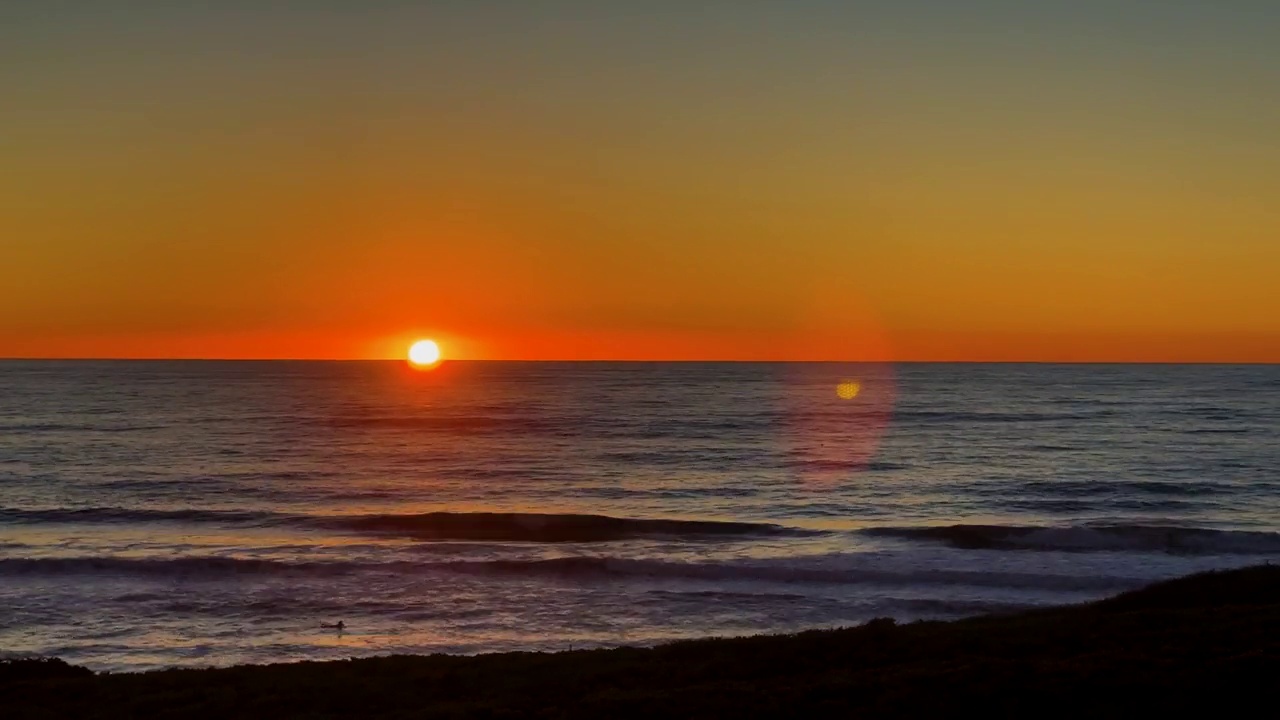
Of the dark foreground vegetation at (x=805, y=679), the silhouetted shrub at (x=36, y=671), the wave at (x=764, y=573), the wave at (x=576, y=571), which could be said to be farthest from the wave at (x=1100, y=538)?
the silhouetted shrub at (x=36, y=671)

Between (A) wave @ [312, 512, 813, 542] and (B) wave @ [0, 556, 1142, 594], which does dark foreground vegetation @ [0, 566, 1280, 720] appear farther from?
(A) wave @ [312, 512, 813, 542]

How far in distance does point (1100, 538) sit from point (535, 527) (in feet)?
64.8

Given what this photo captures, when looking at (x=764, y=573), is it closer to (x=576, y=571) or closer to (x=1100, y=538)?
(x=576, y=571)

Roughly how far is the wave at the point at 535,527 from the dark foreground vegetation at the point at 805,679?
22.2 meters

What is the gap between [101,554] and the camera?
110ft

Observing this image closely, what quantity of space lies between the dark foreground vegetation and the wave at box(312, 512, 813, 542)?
2224 cm

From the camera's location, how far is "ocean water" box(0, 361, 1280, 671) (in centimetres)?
2509

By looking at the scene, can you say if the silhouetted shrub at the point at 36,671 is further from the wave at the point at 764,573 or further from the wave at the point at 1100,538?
the wave at the point at 1100,538

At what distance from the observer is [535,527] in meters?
41.0

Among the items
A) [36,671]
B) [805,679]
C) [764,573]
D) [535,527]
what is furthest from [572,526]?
[805,679]

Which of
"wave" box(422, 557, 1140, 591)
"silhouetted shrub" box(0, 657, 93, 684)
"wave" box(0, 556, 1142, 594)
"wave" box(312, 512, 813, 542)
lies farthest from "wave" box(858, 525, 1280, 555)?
"silhouetted shrub" box(0, 657, 93, 684)

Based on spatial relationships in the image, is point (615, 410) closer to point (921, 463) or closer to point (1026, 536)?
point (921, 463)

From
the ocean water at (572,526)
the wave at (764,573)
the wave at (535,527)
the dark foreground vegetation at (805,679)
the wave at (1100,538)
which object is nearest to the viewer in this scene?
the dark foreground vegetation at (805,679)

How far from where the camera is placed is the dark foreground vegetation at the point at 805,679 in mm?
11547
